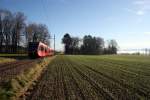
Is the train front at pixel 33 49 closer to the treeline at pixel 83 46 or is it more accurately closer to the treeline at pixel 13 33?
the treeline at pixel 13 33

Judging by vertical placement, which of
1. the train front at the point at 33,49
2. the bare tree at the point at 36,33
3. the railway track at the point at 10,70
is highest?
the bare tree at the point at 36,33

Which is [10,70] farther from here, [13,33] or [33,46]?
[13,33]

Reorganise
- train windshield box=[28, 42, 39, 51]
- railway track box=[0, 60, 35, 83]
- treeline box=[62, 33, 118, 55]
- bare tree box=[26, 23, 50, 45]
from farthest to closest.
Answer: treeline box=[62, 33, 118, 55] → bare tree box=[26, 23, 50, 45] → train windshield box=[28, 42, 39, 51] → railway track box=[0, 60, 35, 83]

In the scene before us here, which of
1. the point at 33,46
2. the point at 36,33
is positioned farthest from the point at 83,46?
the point at 33,46

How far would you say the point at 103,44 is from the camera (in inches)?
7500

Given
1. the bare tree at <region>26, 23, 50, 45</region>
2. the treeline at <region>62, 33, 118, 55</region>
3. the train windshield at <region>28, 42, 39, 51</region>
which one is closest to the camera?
the train windshield at <region>28, 42, 39, 51</region>

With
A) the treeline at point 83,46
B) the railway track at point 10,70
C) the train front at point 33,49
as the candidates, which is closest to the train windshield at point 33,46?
the train front at point 33,49

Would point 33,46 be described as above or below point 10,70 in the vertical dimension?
above

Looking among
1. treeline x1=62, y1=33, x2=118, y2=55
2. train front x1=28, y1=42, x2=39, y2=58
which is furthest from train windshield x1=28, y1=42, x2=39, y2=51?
treeline x1=62, y1=33, x2=118, y2=55

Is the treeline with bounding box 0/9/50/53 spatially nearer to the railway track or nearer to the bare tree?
the bare tree

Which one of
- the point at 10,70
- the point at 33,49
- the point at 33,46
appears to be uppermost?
the point at 33,46

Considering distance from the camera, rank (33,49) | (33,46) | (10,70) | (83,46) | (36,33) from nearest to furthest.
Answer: (10,70) < (33,49) < (33,46) < (36,33) < (83,46)

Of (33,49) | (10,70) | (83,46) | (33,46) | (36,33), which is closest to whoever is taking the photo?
(10,70)

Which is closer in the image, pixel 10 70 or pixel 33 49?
pixel 10 70
